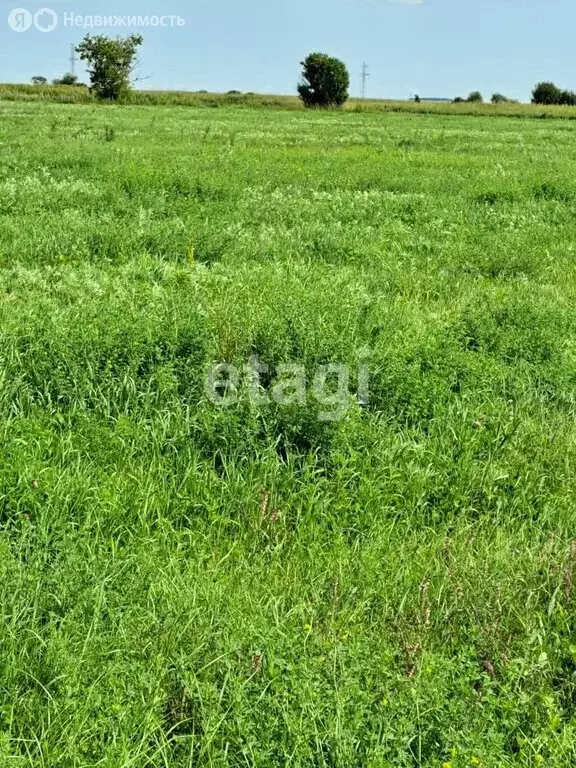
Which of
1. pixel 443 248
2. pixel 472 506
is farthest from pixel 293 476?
pixel 443 248

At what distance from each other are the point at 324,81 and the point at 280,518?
74284mm

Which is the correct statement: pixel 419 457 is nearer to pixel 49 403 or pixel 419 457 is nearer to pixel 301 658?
pixel 301 658

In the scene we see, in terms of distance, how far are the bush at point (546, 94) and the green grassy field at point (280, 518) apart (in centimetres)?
9742

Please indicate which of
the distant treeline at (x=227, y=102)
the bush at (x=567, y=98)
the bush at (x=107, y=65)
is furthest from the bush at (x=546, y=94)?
the bush at (x=107, y=65)

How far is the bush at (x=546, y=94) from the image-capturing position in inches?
3722

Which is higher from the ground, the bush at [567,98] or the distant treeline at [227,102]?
the bush at [567,98]

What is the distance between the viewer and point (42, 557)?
308 centimetres

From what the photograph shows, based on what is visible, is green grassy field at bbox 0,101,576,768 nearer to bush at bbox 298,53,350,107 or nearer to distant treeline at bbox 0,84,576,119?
distant treeline at bbox 0,84,576,119

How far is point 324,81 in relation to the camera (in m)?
72.2

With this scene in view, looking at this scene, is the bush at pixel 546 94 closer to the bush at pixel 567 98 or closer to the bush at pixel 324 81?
the bush at pixel 567 98

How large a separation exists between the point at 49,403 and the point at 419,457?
200cm

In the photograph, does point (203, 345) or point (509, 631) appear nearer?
point (509, 631)

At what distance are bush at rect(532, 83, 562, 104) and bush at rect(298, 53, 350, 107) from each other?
1341 inches

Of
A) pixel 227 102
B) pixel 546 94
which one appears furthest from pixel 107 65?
pixel 546 94
